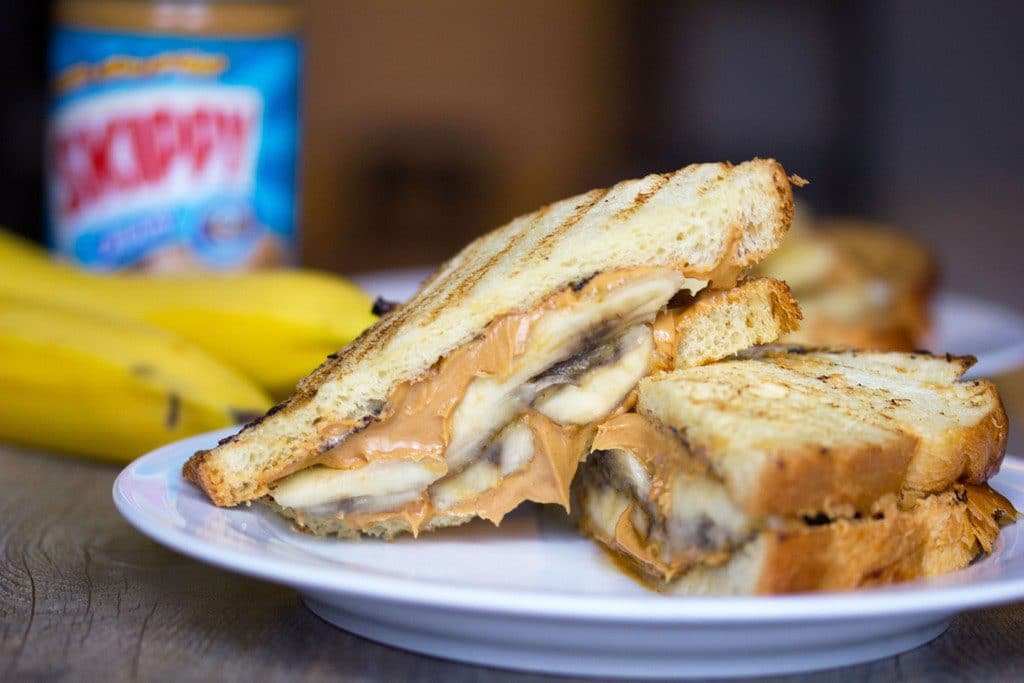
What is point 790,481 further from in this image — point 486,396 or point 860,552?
point 486,396

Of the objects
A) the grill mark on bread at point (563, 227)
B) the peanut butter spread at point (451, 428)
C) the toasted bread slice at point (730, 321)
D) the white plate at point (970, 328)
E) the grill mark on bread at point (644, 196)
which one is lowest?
the white plate at point (970, 328)

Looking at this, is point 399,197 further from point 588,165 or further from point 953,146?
point 953,146

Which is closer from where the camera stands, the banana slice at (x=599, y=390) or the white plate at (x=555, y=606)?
the white plate at (x=555, y=606)

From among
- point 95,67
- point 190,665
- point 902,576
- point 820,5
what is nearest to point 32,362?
point 95,67

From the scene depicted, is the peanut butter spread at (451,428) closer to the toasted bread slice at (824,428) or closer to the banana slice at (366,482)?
the banana slice at (366,482)

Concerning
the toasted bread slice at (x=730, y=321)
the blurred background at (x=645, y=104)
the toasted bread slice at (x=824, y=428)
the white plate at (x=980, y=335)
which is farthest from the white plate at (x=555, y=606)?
the blurred background at (x=645, y=104)

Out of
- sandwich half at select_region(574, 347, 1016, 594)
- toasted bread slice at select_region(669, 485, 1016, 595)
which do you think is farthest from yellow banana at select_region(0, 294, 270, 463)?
toasted bread slice at select_region(669, 485, 1016, 595)

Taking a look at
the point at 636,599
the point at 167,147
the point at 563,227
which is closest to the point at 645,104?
the point at 167,147

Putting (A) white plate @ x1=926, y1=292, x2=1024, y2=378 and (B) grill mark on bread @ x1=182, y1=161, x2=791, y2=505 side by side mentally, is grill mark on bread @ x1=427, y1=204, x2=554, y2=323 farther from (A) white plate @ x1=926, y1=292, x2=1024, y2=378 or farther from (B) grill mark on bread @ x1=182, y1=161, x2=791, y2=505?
(A) white plate @ x1=926, y1=292, x2=1024, y2=378
